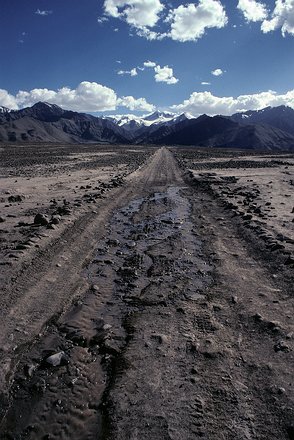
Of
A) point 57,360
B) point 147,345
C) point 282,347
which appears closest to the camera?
point 57,360

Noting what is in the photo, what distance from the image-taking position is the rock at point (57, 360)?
215 inches

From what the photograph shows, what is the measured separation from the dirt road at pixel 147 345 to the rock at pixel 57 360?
15mm

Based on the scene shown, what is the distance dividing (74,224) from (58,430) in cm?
885

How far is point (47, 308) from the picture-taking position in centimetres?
702

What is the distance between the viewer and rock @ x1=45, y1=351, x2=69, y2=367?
545 centimetres

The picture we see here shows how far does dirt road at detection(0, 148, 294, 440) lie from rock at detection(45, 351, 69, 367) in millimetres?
15

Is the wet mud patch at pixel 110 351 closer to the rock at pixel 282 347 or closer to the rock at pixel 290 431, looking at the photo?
the rock at pixel 290 431

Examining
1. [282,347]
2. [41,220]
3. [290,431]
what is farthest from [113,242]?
[290,431]

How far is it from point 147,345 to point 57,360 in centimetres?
135

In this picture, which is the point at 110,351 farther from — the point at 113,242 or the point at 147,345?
the point at 113,242

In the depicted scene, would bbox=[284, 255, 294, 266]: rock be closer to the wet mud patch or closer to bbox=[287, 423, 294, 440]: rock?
the wet mud patch

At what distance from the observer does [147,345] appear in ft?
19.5

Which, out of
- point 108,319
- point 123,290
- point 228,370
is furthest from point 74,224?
point 228,370

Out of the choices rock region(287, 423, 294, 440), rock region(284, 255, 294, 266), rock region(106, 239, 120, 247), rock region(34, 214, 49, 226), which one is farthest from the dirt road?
rock region(34, 214, 49, 226)
